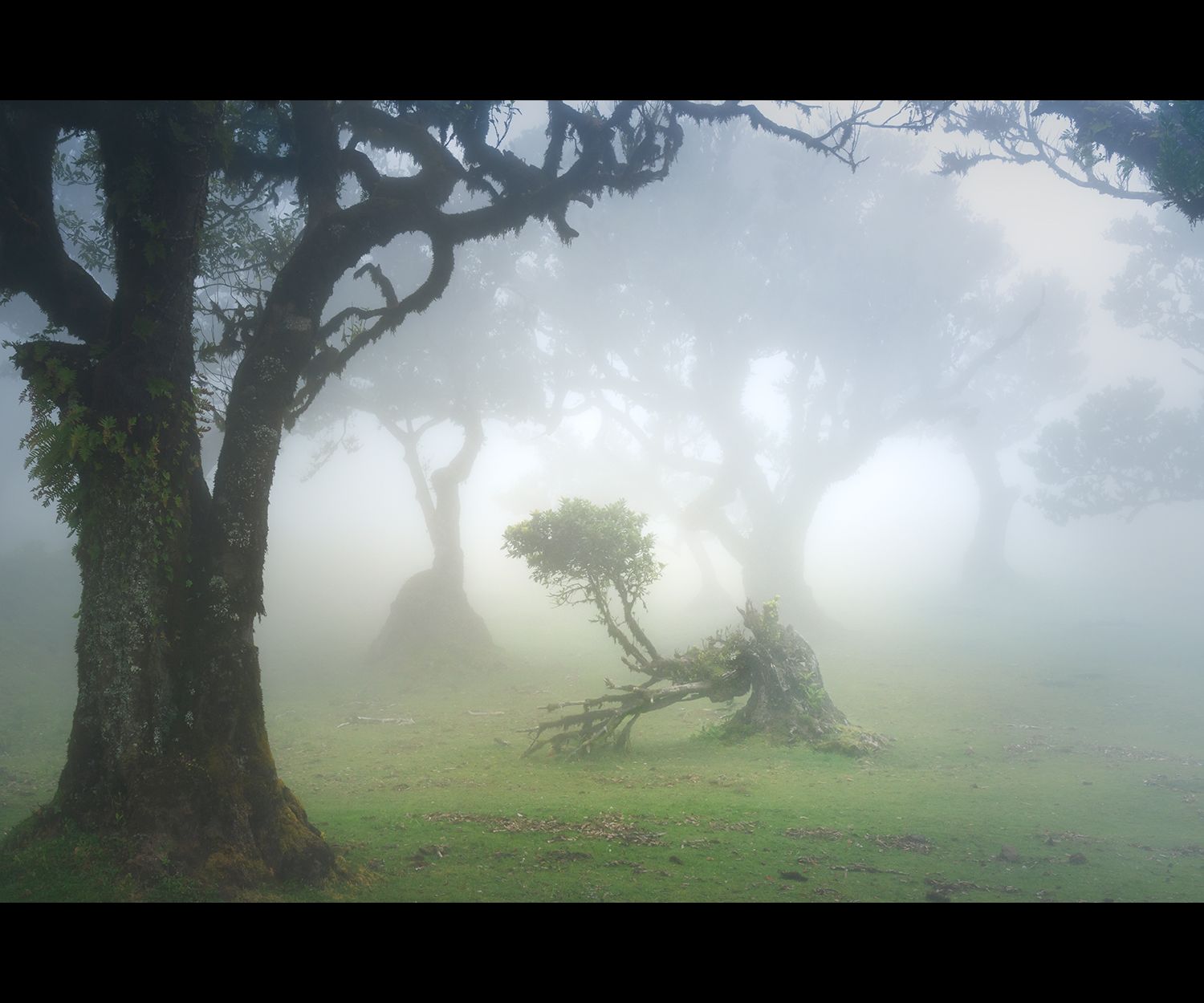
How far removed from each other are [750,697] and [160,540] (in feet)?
39.4

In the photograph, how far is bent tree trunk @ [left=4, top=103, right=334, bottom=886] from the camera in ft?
23.3

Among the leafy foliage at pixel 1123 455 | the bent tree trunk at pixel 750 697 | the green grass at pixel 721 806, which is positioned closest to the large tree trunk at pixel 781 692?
the bent tree trunk at pixel 750 697

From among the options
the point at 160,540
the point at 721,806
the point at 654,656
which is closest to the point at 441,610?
the point at 654,656

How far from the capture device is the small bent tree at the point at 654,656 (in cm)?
1507

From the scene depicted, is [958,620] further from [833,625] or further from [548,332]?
[548,332]

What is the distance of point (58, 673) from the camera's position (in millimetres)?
20844

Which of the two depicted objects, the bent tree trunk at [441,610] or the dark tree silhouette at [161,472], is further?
the bent tree trunk at [441,610]

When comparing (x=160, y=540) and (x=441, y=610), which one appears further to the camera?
(x=441, y=610)

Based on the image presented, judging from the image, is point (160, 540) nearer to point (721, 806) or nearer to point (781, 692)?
point (721, 806)

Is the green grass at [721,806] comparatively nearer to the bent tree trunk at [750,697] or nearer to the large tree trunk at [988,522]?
the bent tree trunk at [750,697]

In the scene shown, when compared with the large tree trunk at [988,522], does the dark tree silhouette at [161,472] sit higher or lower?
lower

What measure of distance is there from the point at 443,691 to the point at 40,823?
16106mm

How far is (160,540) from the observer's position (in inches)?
295

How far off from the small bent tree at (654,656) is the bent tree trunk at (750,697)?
0.06 ft
